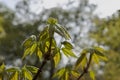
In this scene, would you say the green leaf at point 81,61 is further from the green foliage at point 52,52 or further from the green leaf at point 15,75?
the green leaf at point 15,75

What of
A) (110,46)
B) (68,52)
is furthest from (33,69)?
(110,46)

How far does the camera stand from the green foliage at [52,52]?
1.30 m

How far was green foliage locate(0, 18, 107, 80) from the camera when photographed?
51.3 inches

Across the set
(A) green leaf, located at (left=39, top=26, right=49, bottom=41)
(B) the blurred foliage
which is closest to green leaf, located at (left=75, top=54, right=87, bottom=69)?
(A) green leaf, located at (left=39, top=26, right=49, bottom=41)

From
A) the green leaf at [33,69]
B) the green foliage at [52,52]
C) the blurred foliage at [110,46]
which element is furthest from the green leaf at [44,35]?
the blurred foliage at [110,46]

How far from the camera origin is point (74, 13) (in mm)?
22844

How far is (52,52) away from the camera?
1309mm

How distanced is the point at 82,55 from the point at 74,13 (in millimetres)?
21559

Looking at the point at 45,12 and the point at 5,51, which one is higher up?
the point at 45,12

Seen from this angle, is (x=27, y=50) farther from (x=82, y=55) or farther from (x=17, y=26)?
(x=17, y=26)

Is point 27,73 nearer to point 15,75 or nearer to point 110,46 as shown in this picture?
point 15,75

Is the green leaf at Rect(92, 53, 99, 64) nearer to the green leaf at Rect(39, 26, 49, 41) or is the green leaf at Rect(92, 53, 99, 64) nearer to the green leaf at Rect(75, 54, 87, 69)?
the green leaf at Rect(75, 54, 87, 69)

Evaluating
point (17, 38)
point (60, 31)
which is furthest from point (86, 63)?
point (17, 38)

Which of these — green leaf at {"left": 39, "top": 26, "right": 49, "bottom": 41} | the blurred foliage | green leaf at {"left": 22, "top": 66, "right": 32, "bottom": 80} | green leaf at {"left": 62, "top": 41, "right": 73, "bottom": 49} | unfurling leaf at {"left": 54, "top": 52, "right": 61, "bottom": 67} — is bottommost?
the blurred foliage
